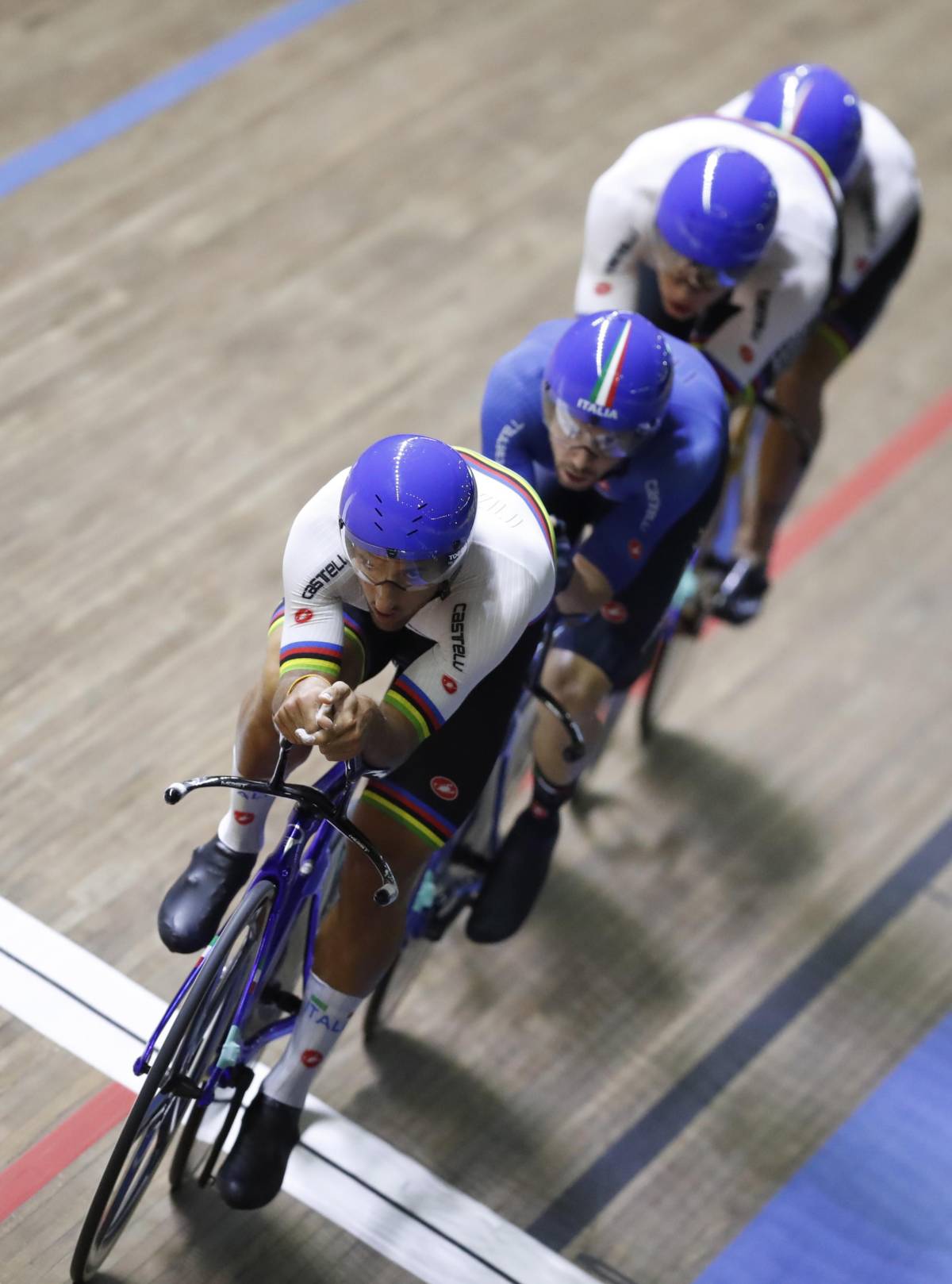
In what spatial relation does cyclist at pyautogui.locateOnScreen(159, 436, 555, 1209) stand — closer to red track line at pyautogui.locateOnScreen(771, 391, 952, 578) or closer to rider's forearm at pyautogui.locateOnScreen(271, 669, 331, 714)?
rider's forearm at pyautogui.locateOnScreen(271, 669, 331, 714)

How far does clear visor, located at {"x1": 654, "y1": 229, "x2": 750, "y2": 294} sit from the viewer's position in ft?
9.57

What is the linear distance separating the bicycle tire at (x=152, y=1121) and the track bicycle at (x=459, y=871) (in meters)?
0.52

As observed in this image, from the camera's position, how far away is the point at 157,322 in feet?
15.2

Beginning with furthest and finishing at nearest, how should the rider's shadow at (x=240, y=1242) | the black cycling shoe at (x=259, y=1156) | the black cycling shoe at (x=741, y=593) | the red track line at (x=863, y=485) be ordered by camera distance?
the red track line at (x=863, y=485) < the black cycling shoe at (x=741, y=593) < the rider's shadow at (x=240, y=1242) < the black cycling shoe at (x=259, y=1156)

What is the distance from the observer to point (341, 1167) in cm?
291

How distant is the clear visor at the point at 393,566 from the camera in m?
2.19

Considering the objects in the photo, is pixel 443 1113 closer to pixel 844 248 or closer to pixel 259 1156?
pixel 259 1156

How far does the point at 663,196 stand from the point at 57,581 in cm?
180

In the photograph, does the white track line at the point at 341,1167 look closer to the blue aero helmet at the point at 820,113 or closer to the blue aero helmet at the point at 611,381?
the blue aero helmet at the point at 611,381

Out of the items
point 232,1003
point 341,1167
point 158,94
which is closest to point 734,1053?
point 341,1167

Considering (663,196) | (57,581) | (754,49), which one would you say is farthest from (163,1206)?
(754,49)

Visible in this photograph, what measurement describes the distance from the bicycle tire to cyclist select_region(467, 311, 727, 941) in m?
0.78

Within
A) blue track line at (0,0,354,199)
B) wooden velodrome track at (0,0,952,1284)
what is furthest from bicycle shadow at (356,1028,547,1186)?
blue track line at (0,0,354,199)

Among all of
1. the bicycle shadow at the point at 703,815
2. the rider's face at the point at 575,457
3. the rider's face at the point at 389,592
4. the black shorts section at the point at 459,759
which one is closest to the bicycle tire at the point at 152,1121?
the black shorts section at the point at 459,759
